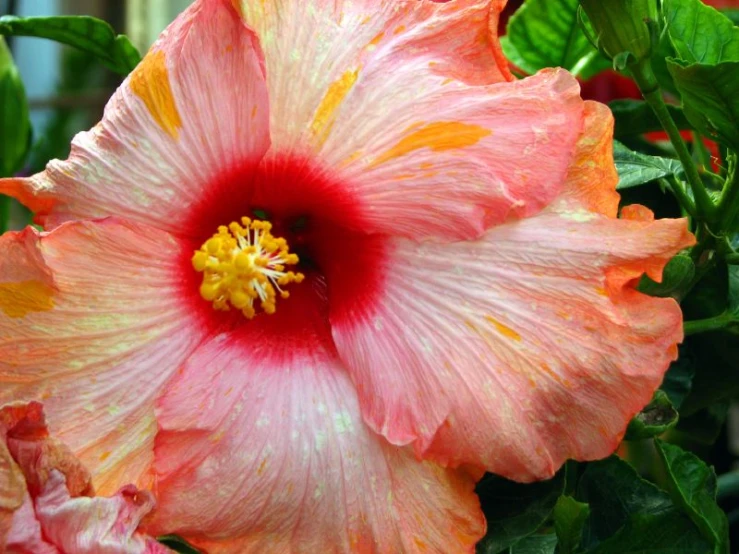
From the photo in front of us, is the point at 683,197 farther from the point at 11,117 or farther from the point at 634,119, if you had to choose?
the point at 11,117

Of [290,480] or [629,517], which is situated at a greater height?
[290,480]

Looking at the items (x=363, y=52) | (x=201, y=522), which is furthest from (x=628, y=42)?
(x=201, y=522)

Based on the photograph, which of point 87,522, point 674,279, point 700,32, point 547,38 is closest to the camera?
point 87,522

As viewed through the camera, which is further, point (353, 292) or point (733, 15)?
point (733, 15)

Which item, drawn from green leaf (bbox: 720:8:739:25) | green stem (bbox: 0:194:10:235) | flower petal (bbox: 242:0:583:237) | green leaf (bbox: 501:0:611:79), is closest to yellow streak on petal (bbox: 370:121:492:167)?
flower petal (bbox: 242:0:583:237)

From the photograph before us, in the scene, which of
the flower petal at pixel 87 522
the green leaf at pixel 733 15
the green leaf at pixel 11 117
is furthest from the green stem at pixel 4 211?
the green leaf at pixel 733 15

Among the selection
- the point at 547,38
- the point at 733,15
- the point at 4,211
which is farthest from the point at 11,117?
the point at 733,15
